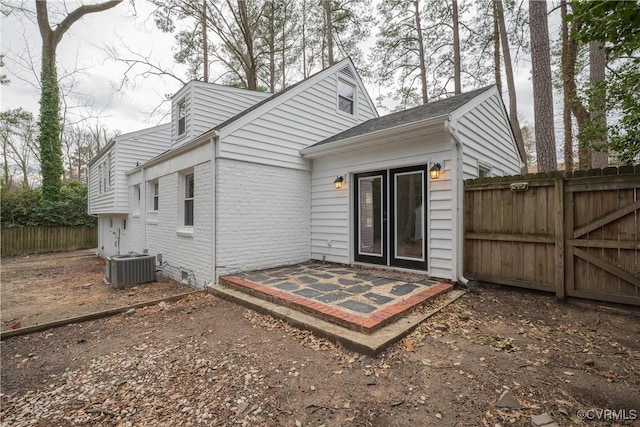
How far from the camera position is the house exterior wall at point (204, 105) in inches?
320

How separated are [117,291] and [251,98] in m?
7.00

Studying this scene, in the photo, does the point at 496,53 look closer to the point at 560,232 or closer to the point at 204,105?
the point at 560,232

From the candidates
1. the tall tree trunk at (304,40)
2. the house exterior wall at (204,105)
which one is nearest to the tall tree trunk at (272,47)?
the tall tree trunk at (304,40)

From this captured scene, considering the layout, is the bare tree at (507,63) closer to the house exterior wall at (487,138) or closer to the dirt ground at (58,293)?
the house exterior wall at (487,138)

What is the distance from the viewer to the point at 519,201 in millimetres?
4562

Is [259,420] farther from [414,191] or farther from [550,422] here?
[414,191]

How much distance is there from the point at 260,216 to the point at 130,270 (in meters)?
3.61

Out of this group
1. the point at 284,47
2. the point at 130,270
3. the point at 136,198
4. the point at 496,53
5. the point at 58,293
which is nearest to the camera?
the point at 58,293

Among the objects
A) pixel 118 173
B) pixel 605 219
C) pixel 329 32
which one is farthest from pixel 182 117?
pixel 605 219

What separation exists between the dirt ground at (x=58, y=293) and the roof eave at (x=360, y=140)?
14.7 ft

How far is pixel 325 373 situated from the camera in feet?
8.63

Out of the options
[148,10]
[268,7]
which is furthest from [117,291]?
[268,7]

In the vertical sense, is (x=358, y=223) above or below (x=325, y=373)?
above

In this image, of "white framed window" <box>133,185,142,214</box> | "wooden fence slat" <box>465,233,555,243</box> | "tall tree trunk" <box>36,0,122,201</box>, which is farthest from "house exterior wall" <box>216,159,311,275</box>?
"tall tree trunk" <box>36,0,122,201</box>
